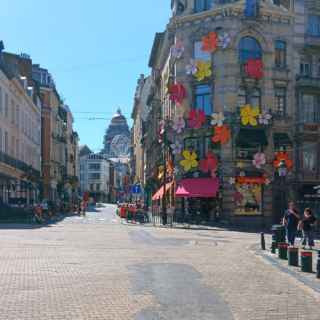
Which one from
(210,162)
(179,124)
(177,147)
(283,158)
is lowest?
(210,162)

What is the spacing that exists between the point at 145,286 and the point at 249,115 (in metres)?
28.3

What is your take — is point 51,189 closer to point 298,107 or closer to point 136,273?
point 298,107

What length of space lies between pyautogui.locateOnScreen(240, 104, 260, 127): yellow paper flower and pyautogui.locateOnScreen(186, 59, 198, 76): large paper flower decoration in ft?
13.6

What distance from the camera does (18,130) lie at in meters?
52.2

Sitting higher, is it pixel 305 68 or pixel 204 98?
pixel 305 68

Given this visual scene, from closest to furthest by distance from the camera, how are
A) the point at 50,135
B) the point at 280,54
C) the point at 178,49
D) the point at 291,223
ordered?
the point at 291,223, the point at 280,54, the point at 178,49, the point at 50,135

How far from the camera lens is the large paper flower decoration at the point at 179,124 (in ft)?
135

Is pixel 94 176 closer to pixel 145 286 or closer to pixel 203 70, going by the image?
pixel 203 70

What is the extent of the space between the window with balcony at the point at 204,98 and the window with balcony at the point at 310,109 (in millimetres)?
6148

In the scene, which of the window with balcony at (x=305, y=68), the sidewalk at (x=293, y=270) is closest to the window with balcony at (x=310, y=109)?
the window with balcony at (x=305, y=68)

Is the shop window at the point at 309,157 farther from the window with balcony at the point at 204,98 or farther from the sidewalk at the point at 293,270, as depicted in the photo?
the sidewalk at the point at 293,270

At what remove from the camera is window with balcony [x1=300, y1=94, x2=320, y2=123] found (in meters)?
41.1

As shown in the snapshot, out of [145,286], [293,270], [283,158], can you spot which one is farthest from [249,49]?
[145,286]

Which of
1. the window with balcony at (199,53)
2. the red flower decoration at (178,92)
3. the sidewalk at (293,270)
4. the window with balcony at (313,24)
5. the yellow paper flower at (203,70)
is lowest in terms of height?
the sidewalk at (293,270)
